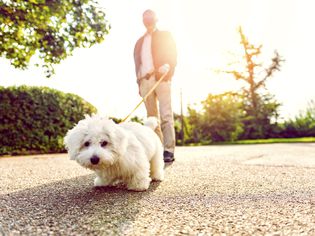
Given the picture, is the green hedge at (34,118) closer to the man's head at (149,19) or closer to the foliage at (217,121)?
the man's head at (149,19)

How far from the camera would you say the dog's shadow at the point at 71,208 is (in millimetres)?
2098

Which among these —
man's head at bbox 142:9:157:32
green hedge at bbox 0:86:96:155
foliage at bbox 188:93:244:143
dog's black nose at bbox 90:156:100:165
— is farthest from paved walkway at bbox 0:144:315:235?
foliage at bbox 188:93:244:143

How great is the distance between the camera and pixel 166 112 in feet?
19.7

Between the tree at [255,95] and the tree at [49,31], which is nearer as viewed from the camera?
the tree at [49,31]

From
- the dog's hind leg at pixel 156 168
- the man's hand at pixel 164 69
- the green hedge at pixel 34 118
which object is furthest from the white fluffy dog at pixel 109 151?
the green hedge at pixel 34 118

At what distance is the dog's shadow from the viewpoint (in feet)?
6.88

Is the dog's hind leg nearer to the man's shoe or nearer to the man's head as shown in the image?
the man's shoe

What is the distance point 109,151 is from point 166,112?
297cm

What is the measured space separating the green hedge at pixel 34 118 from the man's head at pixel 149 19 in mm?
5481

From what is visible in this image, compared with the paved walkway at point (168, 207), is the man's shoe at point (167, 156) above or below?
above

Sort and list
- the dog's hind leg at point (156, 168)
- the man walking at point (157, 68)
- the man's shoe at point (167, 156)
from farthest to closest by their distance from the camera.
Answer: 1. the man's shoe at point (167, 156)
2. the man walking at point (157, 68)
3. the dog's hind leg at point (156, 168)

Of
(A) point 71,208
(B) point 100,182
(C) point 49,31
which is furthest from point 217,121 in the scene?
(A) point 71,208

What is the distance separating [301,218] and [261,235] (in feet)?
1.61

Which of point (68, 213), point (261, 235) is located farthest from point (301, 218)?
point (68, 213)
